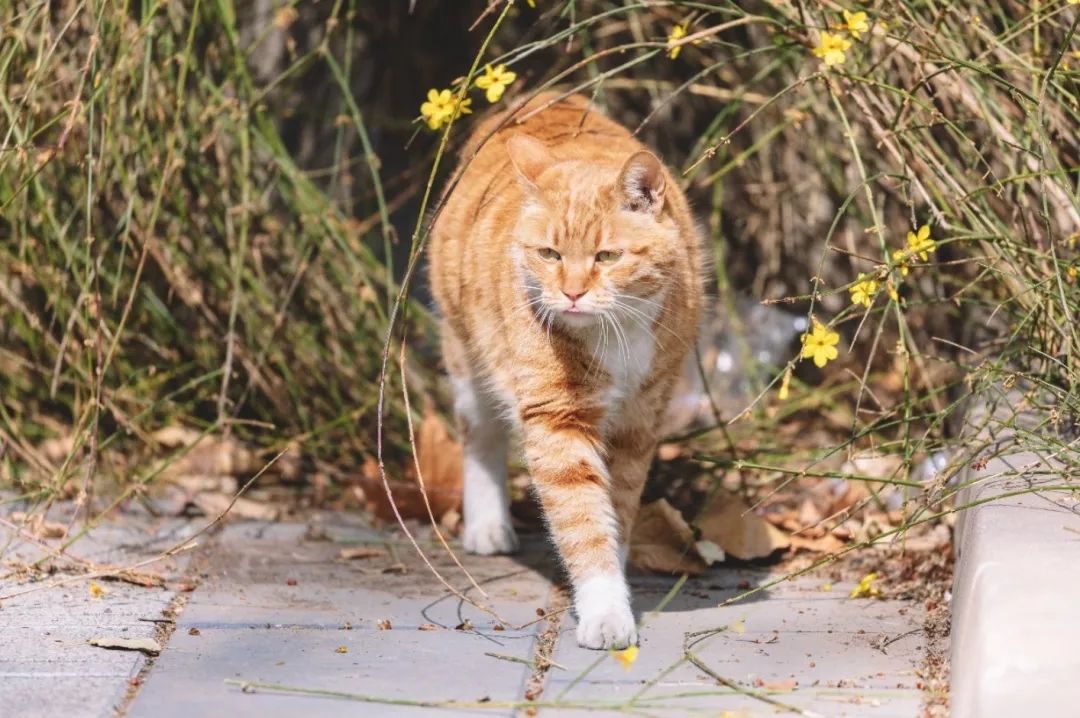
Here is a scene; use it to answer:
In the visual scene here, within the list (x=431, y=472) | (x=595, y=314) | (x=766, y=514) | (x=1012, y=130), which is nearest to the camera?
(x=595, y=314)

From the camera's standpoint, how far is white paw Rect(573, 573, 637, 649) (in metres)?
2.71

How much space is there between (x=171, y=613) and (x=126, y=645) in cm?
27

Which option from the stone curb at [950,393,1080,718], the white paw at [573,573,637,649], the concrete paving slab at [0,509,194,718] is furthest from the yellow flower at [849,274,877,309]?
the concrete paving slab at [0,509,194,718]

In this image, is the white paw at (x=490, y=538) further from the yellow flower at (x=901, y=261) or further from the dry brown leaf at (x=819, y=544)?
the yellow flower at (x=901, y=261)

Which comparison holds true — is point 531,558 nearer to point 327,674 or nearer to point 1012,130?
point 327,674

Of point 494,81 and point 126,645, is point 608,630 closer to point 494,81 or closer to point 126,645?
point 126,645

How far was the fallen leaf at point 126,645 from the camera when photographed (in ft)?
8.47

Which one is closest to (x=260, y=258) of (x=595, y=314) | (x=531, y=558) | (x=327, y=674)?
(x=531, y=558)

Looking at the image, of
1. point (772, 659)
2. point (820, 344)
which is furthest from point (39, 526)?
point (820, 344)

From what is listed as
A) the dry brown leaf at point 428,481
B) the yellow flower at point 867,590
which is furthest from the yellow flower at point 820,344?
the dry brown leaf at point 428,481

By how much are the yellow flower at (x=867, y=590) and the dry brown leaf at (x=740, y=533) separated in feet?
1.29

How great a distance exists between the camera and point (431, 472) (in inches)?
161

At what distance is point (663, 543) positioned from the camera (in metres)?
3.43

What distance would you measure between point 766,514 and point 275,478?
1465 millimetres
